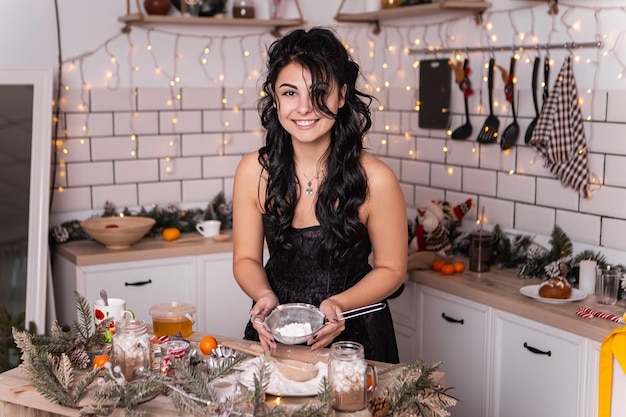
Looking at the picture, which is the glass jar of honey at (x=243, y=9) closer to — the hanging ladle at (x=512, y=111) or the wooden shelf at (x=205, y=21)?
the wooden shelf at (x=205, y=21)

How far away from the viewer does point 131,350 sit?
210 centimetres

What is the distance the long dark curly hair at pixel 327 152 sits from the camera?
251 cm

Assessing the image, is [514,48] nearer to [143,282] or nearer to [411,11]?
[411,11]

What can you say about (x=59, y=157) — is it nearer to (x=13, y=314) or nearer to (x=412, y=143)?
(x=13, y=314)

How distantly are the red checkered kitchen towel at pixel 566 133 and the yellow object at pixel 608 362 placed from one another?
0.82 meters

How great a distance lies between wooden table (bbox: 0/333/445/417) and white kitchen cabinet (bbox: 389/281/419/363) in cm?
172

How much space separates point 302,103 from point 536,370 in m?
1.56

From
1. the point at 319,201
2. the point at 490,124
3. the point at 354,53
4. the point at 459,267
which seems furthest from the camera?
the point at 354,53

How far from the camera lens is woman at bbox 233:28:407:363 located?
249cm

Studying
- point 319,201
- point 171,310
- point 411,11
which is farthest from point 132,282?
point 411,11

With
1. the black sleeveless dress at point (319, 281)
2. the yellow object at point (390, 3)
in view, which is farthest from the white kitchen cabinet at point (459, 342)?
the yellow object at point (390, 3)

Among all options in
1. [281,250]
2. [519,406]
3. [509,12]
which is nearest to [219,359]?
[281,250]

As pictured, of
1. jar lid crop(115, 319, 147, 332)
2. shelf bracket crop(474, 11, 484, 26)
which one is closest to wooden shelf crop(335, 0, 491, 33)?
shelf bracket crop(474, 11, 484, 26)

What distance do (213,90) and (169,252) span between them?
1045 millimetres
